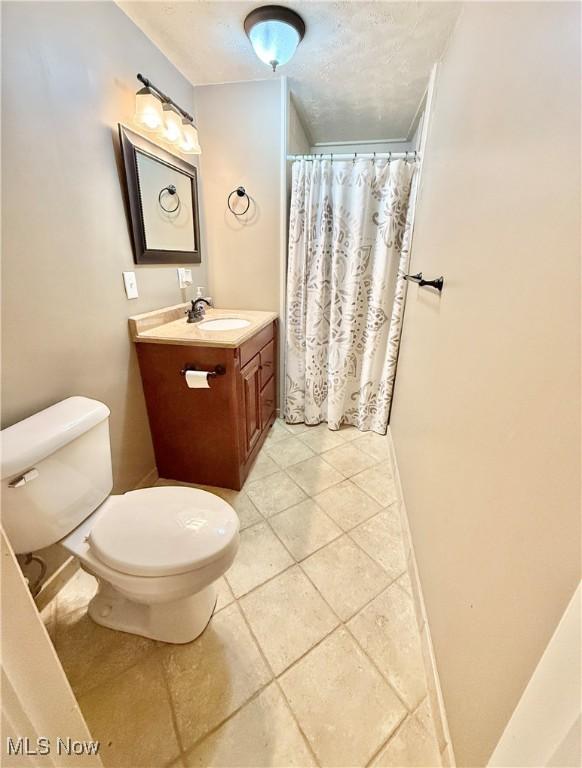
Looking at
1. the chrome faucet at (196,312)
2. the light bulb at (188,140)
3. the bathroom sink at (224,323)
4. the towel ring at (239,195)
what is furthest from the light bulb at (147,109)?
the bathroom sink at (224,323)

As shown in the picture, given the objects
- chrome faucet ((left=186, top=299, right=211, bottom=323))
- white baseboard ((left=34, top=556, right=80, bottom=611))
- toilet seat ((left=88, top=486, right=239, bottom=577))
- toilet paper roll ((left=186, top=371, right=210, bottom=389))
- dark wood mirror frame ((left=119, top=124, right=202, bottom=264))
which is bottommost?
white baseboard ((left=34, top=556, right=80, bottom=611))

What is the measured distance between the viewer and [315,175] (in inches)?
73.7

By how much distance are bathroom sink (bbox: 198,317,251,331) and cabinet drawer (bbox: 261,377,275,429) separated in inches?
17.4

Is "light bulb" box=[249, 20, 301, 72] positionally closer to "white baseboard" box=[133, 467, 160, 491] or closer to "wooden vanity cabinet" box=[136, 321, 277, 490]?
"wooden vanity cabinet" box=[136, 321, 277, 490]

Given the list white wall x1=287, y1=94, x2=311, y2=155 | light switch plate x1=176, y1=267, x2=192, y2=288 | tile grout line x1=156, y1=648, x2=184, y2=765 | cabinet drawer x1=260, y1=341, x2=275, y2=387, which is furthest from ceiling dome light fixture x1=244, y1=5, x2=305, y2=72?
tile grout line x1=156, y1=648, x2=184, y2=765

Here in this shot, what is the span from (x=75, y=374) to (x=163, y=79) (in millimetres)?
1562

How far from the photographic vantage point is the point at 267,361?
2021 millimetres

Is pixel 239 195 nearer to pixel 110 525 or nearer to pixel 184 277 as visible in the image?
pixel 184 277

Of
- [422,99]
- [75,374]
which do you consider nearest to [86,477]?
[75,374]

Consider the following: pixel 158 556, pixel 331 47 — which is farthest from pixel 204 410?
pixel 331 47

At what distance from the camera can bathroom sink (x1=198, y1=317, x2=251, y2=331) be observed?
178 cm

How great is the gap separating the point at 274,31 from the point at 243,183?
0.72m

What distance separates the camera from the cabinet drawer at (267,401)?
202 cm

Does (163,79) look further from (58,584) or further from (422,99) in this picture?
(58,584)
